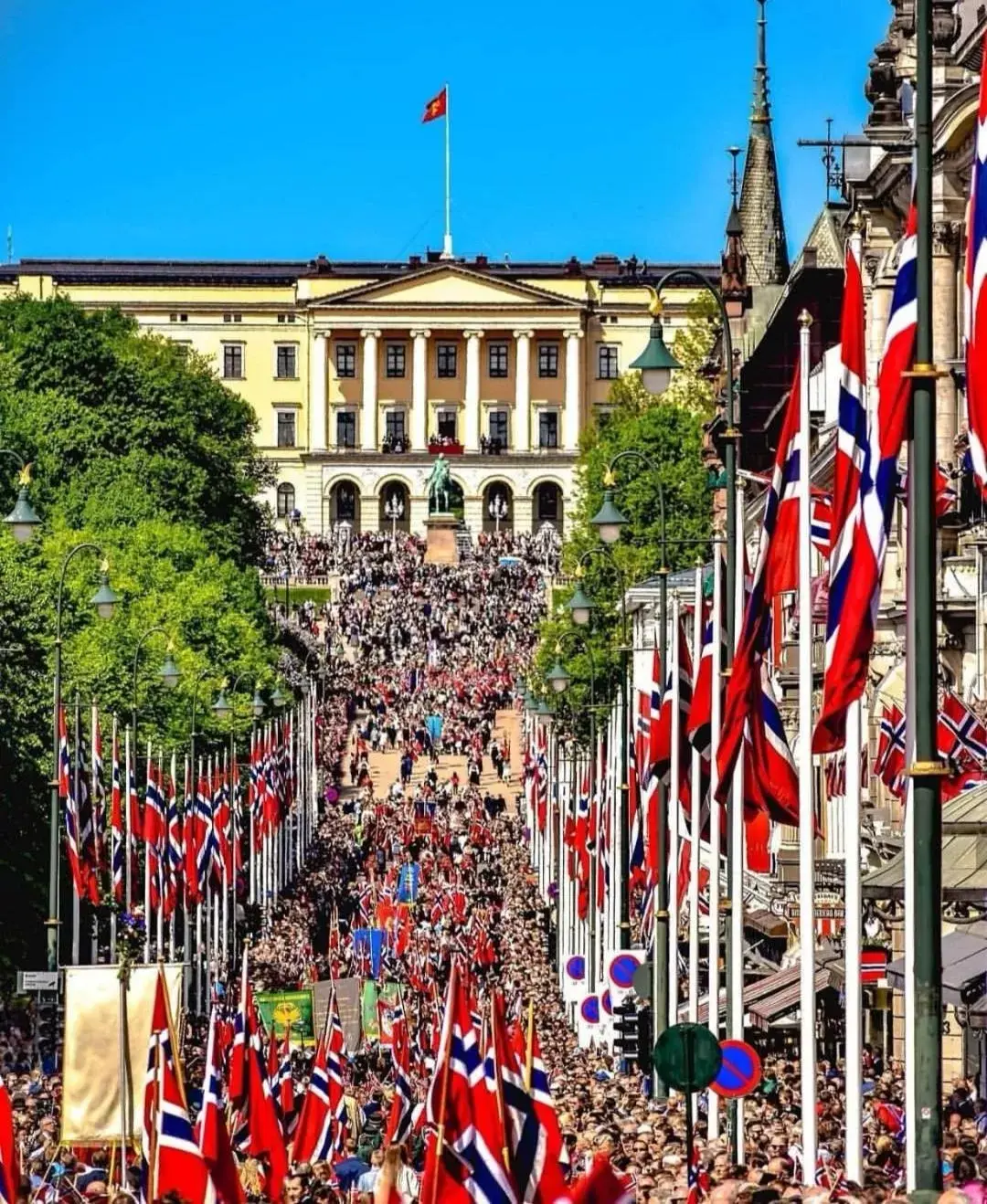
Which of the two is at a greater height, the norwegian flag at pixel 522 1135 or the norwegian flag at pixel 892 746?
the norwegian flag at pixel 892 746

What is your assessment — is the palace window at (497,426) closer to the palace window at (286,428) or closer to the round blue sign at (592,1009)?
the palace window at (286,428)

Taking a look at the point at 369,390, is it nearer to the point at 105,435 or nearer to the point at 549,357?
the point at 549,357

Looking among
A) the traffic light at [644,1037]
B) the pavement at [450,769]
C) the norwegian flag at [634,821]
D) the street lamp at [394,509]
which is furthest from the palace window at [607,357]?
the traffic light at [644,1037]

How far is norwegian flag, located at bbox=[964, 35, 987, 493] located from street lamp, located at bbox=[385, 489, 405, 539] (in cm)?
16041

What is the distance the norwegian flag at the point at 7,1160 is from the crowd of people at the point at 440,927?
2.48 feet

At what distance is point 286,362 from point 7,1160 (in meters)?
170

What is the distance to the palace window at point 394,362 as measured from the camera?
614ft

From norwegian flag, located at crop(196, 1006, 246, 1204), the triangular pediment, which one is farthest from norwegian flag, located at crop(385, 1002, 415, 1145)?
the triangular pediment

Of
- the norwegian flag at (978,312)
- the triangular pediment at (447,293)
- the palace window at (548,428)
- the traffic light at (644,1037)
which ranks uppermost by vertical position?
the triangular pediment at (447,293)

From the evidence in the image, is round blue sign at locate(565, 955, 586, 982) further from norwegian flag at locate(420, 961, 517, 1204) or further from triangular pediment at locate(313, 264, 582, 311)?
triangular pediment at locate(313, 264, 582, 311)

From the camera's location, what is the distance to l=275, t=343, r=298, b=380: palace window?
189125 millimetres

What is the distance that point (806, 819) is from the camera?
24391 millimetres

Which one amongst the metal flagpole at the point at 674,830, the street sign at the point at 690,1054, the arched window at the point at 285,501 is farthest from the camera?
the arched window at the point at 285,501

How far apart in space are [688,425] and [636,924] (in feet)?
170
